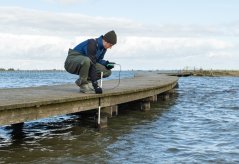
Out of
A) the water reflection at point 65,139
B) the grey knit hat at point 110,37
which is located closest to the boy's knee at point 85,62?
the grey knit hat at point 110,37

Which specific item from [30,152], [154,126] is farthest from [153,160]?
[154,126]

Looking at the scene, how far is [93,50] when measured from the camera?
9930 millimetres

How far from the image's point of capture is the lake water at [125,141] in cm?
820

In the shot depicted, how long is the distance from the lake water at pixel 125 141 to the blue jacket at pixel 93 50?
203 cm

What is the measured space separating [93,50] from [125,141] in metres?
2.39

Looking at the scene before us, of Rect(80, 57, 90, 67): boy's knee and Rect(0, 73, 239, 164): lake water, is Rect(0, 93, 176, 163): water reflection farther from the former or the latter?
Rect(80, 57, 90, 67): boy's knee

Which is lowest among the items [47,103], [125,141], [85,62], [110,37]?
[125,141]

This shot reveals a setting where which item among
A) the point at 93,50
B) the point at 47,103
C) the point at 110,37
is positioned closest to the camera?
the point at 47,103

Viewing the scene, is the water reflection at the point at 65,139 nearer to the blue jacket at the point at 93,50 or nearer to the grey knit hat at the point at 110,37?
the blue jacket at the point at 93,50

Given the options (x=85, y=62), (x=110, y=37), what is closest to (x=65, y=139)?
(x=85, y=62)

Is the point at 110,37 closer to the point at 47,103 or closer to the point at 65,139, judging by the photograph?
the point at 47,103

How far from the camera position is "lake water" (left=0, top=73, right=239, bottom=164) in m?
8.20

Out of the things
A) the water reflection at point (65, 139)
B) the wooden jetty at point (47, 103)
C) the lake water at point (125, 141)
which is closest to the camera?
the wooden jetty at point (47, 103)

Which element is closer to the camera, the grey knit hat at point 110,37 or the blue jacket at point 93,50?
the grey knit hat at point 110,37
